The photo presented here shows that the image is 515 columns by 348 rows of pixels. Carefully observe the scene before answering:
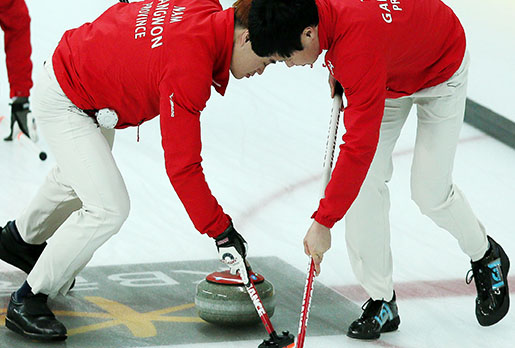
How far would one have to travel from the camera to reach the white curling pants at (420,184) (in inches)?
105

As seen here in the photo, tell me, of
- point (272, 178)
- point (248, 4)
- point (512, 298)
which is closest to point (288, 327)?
point (512, 298)

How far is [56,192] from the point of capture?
2875mm

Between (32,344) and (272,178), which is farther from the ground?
(32,344)

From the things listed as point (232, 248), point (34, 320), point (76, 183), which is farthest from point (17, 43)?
point (232, 248)

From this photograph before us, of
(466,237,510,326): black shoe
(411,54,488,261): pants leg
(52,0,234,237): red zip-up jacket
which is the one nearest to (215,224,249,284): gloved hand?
(52,0,234,237): red zip-up jacket

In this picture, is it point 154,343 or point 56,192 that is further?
point 56,192

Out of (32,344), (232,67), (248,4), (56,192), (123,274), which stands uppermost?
(248,4)

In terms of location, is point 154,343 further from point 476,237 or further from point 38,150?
point 38,150

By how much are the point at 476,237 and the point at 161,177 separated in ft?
6.00

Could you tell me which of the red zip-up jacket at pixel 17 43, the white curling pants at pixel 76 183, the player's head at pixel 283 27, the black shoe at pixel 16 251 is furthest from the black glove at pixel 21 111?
the player's head at pixel 283 27

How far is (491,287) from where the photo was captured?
284 centimetres

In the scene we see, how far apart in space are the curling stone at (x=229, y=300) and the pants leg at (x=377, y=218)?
1.02 ft

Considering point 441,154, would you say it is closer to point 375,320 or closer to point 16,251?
point 375,320

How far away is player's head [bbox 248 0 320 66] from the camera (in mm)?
2078
